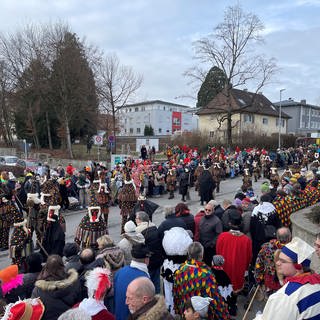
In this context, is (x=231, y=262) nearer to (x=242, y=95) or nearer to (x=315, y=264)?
(x=315, y=264)

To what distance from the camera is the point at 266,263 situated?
4770 mm

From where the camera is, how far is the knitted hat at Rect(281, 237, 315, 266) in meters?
2.87

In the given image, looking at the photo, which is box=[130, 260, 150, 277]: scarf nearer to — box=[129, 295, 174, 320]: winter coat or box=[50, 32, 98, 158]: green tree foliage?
box=[129, 295, 174, 320]: winter coat

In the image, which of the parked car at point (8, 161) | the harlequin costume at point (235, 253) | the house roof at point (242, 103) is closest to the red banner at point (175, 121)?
the house roof at point (242, 103)

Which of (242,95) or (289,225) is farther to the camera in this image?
(242,95)

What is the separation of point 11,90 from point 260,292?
37199 millimetres

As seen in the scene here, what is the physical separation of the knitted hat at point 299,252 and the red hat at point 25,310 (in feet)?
7.76

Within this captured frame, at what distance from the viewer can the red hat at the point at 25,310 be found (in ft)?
9.43

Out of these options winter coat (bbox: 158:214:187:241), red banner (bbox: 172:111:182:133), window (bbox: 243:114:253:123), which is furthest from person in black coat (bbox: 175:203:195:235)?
red banner (bbox: 172:111:182:133)

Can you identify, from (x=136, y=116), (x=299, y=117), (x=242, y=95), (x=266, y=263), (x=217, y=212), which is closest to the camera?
(x=266, y=263)

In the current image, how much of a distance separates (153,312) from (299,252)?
4.43 ft

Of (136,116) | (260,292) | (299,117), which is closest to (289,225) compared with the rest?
(260,292)

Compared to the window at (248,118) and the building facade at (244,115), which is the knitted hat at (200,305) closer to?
the building facade at (244,115)

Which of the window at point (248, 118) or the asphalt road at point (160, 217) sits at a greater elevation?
the window at point (248, 118)
